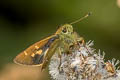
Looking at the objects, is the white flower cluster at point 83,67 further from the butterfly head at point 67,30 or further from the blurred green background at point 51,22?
the blurred green background at point 51,22

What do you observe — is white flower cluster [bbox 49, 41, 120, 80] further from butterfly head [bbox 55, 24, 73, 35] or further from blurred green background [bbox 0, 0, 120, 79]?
blurred green background [bbox 0, 0, 120, 79]

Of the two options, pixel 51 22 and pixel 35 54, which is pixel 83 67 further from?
pixel 51 22

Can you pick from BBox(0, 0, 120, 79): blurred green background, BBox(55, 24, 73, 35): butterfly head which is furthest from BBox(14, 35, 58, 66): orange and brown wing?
BBox(0, 0, 120, 79): blurred green background

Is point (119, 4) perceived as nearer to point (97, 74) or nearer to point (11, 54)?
point (11, 54)

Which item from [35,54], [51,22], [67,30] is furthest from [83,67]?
[51,22]

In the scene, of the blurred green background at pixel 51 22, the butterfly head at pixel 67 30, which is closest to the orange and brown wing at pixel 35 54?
the butterfly head at pixel 67 30
